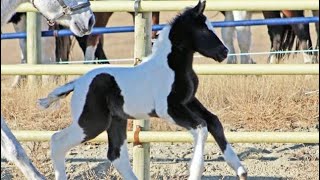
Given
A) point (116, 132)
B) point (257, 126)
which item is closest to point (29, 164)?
point (116, 132)

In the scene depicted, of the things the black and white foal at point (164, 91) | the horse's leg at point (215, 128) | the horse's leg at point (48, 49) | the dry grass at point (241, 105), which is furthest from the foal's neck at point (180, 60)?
the horse's leg at point (48, 49)

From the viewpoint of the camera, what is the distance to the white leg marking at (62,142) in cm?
556

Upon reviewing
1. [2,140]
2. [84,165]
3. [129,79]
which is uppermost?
[129,79]

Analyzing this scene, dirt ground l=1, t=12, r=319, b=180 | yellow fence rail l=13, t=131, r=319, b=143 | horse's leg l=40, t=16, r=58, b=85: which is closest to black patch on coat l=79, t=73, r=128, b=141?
yellow fence rail l=13, t=131, r=319, b=143

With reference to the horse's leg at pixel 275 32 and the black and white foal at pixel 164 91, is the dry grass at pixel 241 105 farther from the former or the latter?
the horse's leg at pixel 275 32

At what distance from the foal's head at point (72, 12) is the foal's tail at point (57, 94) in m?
0.42

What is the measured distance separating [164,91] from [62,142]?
2.16 ft

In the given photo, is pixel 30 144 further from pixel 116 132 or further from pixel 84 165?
pixel 116 132

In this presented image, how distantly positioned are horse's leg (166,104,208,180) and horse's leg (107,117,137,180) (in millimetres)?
502

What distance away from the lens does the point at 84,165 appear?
7156mm

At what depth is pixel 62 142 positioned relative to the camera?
5.63 m

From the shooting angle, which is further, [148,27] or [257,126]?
[257,126]

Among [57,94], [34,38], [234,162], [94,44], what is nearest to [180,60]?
[234,162]

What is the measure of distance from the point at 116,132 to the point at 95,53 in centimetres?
599
